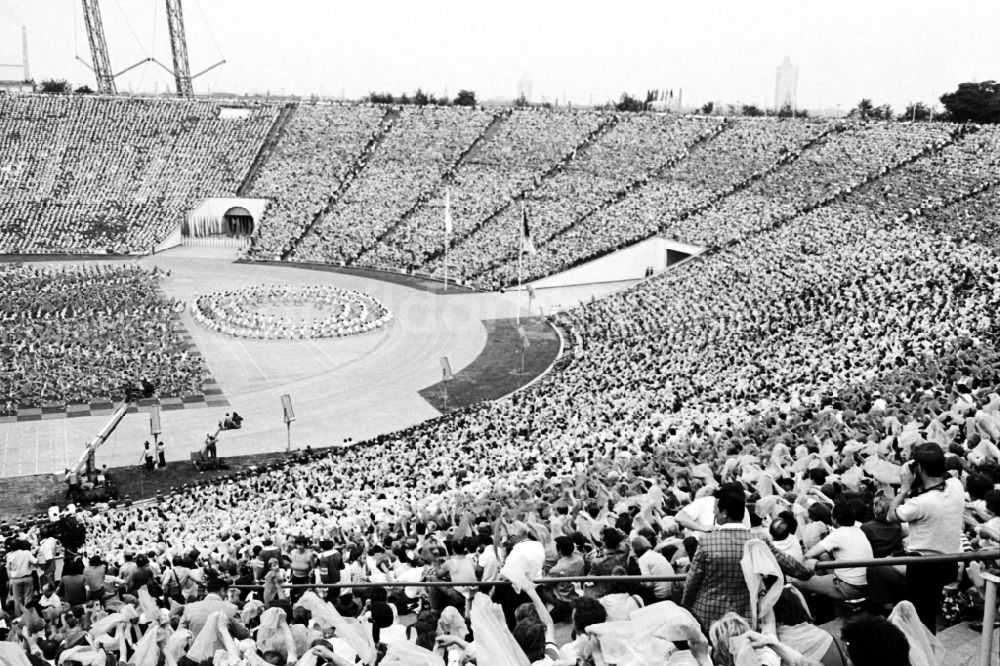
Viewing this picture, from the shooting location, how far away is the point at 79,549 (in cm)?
1738

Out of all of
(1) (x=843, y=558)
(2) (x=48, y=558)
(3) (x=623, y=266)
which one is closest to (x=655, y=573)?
(1) (x=843, y=558)

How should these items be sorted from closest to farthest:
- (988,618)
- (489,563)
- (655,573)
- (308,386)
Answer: (988,618)
(655,573)
(489,563)
(308,386)

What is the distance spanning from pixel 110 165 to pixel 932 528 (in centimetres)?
7310

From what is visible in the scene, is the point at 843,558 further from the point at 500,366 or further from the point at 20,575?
the point at 500,366

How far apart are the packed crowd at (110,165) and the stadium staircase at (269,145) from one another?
21.6 inches

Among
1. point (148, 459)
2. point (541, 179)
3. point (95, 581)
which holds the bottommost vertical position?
point (148, 459)

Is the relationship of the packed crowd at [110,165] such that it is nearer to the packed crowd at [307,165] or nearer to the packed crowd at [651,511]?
the packed crowd at [307,165]

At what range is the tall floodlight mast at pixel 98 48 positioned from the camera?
89812 millimetres

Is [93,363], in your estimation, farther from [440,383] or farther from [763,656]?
[763,656]

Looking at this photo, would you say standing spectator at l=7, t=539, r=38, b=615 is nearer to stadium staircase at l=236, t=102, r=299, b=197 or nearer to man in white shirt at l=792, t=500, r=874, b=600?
man in white shirt at l=792, t=500, r=874, b=600

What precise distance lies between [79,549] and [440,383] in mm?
18499

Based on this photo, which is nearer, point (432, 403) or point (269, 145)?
point (432, 403)

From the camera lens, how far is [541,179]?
65.8 m

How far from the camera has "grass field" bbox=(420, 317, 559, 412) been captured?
1314 inches
